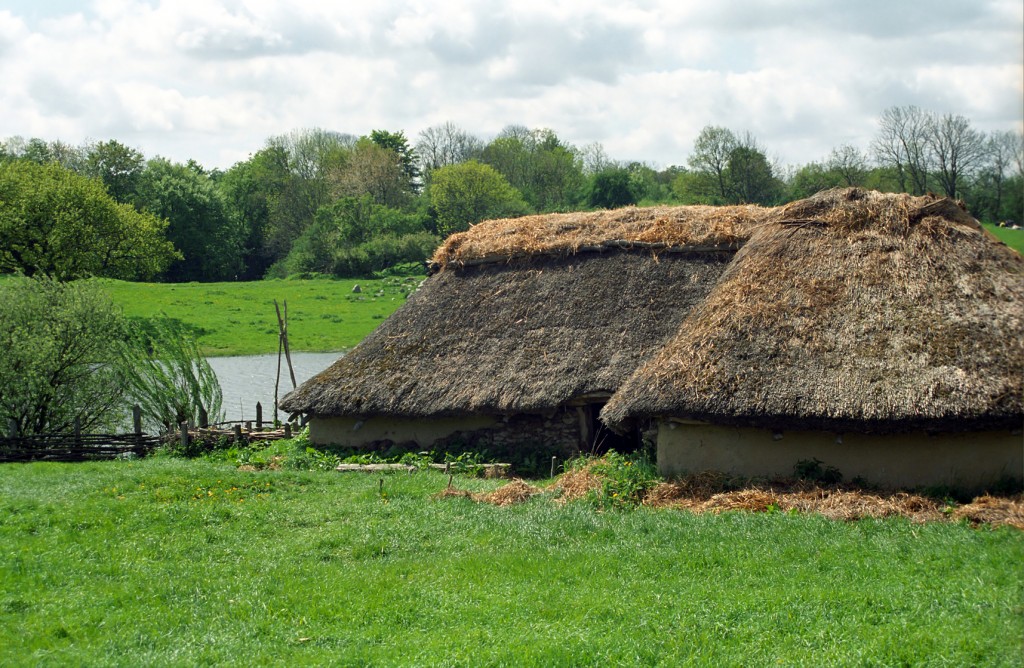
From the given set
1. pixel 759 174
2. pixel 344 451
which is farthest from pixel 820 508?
pixel 759 174

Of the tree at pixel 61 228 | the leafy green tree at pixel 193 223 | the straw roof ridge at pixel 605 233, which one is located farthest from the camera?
the leafy green tree at pixel 193 223

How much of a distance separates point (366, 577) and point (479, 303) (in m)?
11.0

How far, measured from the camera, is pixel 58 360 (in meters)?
25.6

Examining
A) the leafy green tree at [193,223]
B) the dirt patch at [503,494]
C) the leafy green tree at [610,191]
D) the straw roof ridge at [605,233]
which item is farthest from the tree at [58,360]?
the leafy green tree at [193,223]

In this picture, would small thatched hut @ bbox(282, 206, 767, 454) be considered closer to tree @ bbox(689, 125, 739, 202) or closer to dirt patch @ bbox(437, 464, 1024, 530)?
dirt patch @ bbox(437, 464, 1024, 530)

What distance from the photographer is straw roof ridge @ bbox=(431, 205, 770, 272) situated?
67.1 ft

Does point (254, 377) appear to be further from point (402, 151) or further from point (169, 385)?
point (402, 151)

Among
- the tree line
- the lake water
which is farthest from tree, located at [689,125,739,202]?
the lake water

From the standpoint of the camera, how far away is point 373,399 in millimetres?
19500

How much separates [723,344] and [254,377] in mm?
25987

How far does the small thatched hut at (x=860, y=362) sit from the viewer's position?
13812 mm

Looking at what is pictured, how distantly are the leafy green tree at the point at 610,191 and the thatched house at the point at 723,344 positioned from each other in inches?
1407

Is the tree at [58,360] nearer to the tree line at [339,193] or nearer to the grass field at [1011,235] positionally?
the tree line at [339,193]

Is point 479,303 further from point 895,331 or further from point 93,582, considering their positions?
point 93,582
